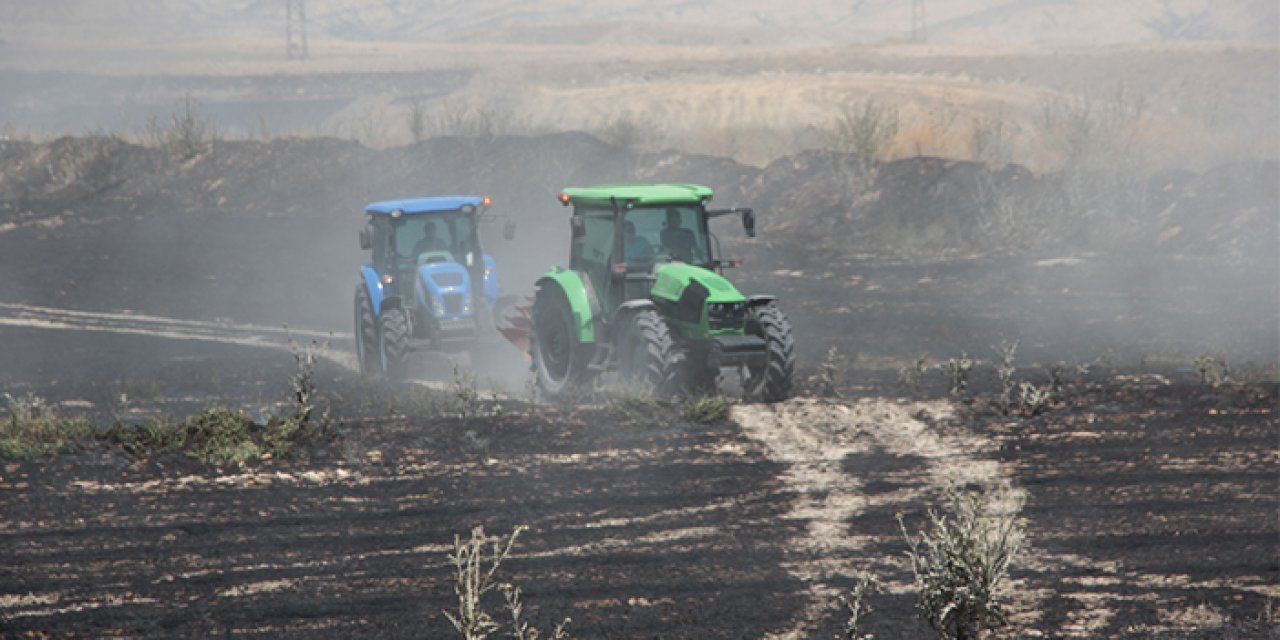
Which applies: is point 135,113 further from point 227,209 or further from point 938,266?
point 938,266

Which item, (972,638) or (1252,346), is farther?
(1252,346)

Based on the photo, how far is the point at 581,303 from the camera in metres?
13.9

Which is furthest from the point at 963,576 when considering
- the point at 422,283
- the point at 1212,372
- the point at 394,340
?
the point at 422,283

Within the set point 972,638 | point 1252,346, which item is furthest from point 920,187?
point 972,638

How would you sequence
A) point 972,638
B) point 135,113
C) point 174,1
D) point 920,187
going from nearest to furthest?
point 972,638 < point 920,187 < point 135,113 < point 174,1

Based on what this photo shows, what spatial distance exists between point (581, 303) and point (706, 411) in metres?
2.63

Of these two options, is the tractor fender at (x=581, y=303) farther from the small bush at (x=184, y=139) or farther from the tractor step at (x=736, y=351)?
the small bush at (x=184, y=139)

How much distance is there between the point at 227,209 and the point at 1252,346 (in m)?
25.0

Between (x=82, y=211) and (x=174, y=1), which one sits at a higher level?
(x=174, y=1)

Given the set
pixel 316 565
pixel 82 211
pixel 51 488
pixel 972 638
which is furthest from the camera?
pixel 82 211

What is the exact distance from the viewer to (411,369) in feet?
54.6

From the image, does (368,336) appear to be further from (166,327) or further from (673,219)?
(166,327)

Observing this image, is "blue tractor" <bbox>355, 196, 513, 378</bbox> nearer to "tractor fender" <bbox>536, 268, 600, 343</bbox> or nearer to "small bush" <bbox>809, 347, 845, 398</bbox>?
"tractor fender" <bbox>536, 268, 600, 343</bbox>

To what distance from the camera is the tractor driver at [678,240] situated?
13805 mm
